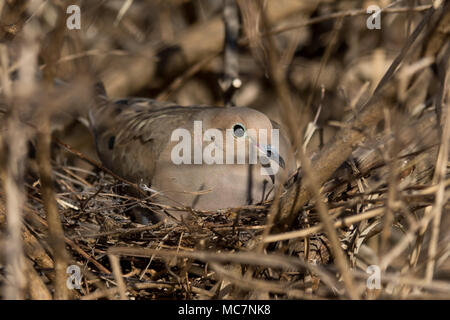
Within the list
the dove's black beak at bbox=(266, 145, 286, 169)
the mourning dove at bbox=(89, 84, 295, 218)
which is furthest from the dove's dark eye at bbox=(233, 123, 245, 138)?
the dove's black beak at bbox=(266, 145, 286, 169)

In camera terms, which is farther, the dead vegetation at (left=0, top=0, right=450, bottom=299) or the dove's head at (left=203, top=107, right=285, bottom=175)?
the dove's head at (left=203, top=107, right=285, bottom=175)

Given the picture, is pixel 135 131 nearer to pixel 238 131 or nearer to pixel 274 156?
pixel 238 131

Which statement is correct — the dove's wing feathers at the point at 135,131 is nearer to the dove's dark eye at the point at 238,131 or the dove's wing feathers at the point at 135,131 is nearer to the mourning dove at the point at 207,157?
the mourning dove at the point at 207,157

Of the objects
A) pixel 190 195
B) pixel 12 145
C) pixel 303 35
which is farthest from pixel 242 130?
pixel 303 35

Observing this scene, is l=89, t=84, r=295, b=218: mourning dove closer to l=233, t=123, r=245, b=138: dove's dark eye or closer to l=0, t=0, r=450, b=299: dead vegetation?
l=233, t=123, r=245, b=138: dove's dark eye

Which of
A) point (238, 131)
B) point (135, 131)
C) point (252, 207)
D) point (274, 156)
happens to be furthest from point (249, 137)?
point (135, 131)

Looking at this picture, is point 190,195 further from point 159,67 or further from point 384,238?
point 159,67
